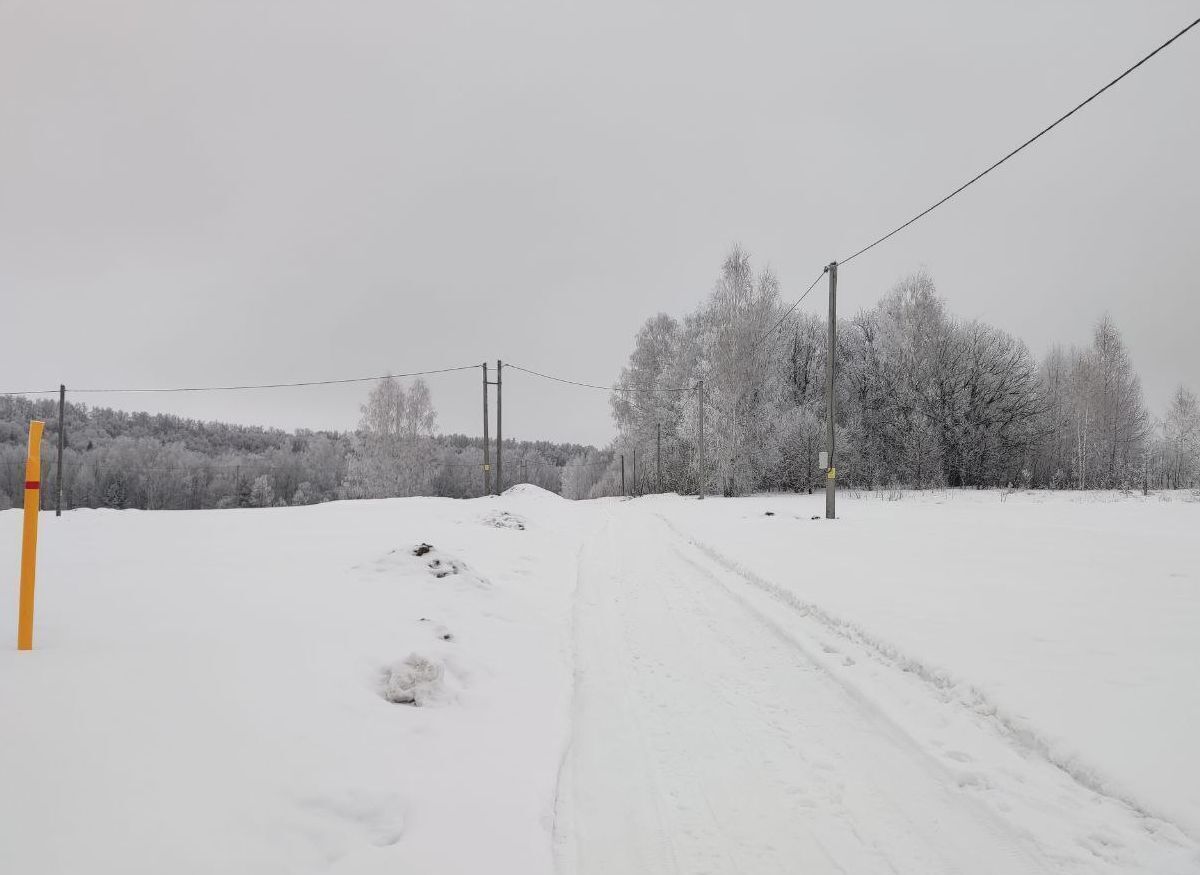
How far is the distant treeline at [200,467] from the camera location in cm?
4588

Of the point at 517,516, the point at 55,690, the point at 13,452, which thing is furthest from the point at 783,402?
the point at 13,452

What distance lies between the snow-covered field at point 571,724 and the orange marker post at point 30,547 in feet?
0.39

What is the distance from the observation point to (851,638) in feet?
18.1

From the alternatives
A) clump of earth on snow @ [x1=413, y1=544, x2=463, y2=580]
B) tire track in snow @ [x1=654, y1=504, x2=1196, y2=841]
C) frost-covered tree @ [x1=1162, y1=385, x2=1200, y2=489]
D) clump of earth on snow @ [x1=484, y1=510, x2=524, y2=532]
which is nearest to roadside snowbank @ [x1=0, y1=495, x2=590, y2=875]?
clump of earth on snow @ [x1=413, y1=544, x2=463, y2=580]

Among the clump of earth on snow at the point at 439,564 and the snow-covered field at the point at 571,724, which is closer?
the snow-covered field at the point at 571,724

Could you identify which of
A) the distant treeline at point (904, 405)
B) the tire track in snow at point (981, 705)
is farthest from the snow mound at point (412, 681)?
the distant treeline at point (904, 405)

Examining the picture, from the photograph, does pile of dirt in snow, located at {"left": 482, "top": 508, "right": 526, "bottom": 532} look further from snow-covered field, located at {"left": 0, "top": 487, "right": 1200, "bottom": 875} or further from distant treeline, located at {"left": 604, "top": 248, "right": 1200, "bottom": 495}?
distant treeline, located at {"left": 604, "top": 248, "right": 1200, "bottom": 495}

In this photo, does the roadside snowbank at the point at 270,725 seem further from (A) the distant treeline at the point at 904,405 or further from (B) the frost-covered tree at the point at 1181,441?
(B) the frost-covered tree at the point at 1181,441

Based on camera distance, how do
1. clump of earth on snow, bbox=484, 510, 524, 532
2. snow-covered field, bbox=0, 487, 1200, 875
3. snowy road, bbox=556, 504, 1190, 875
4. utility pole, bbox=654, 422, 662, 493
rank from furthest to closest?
utility pole, bbox=654, 422, 662, 493 → clump of earth on snow, bbox=484, 510, 524, 532 → snowy road, bbox=556, 504, 1190, 875 → snow-covered field, bbox=0, 487, 1200, 875

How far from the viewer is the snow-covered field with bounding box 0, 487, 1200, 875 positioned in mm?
2365

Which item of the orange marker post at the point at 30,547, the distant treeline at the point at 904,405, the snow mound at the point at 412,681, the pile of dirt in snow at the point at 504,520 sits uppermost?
the distant treeline at the point at 904,405

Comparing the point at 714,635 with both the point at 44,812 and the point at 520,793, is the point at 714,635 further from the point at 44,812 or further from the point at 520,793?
the point at 44,812

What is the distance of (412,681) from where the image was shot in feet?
12.9

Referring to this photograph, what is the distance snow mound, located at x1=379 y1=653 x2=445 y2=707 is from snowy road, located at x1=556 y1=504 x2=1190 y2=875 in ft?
3.22
